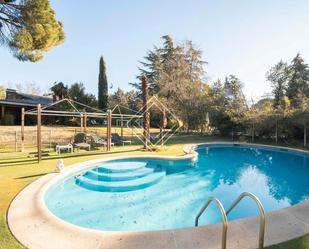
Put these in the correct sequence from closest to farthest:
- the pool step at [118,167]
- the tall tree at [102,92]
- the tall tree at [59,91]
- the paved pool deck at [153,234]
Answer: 1. the paved pool deck at [153,234]
2. the pool step at [118,167]
3. the tall tree at [59,91]
4. the tall tree at [102,92]

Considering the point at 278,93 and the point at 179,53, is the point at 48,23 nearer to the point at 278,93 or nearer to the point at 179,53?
the point at 179,53

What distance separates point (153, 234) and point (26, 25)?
39.0 feet

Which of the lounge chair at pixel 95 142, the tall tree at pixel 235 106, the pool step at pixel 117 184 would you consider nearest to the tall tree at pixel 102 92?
the tall tree at pixel 235 106

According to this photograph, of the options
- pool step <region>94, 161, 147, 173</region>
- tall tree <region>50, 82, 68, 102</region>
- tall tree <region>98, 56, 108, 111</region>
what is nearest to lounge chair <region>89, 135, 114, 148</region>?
pool step <region>94, 161, 147, 173</region>

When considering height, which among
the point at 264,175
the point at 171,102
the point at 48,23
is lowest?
the point at 264,175

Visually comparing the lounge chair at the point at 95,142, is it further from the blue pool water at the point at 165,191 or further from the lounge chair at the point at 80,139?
the blue pool water at the point at 165,191

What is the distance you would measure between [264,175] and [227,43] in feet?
31.7

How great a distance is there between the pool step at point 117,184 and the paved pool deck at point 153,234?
3437mm

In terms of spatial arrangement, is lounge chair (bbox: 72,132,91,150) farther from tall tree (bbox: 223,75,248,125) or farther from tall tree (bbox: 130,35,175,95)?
tall tree (bbox: 130,35,175,95)

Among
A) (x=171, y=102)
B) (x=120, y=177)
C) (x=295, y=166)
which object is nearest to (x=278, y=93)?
(x=171, y=102)

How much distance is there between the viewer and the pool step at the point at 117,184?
8.20 m

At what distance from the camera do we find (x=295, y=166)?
1308cm

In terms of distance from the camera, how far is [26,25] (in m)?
11.5

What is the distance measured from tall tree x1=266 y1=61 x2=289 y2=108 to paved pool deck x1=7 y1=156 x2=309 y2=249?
35.3m
